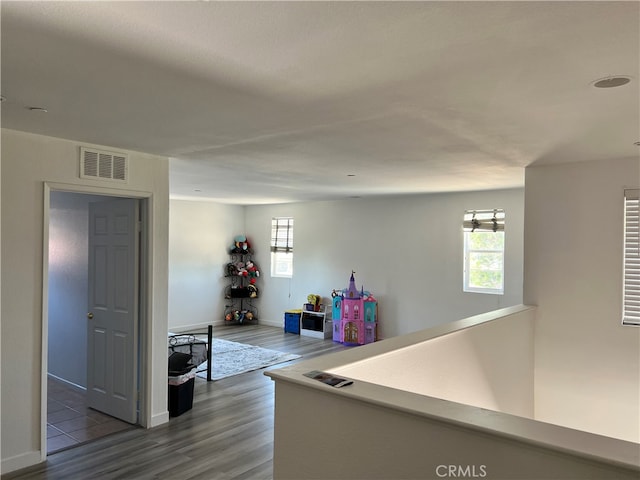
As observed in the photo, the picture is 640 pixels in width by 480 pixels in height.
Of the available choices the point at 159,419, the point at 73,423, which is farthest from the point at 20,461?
the point at 159,419

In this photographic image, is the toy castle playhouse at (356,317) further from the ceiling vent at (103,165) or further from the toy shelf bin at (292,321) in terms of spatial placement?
the ceiling vent at (103,165)

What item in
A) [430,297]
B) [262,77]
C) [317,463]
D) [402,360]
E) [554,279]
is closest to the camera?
[317,463]

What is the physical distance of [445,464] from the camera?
161 cm

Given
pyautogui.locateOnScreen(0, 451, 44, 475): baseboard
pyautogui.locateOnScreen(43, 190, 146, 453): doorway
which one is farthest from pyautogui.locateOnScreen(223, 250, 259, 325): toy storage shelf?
pyautogui.locateOnScreen(0, 451, 44, 475): baseboard

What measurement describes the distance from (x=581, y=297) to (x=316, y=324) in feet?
16.1

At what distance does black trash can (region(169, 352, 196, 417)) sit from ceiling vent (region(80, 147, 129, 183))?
1.91m

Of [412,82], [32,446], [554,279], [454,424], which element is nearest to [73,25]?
[412,82]

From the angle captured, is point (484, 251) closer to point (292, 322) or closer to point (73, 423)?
point (292, 322)

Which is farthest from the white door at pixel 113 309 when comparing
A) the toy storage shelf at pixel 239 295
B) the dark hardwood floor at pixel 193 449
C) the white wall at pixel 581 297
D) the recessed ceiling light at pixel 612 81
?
the toy storage shelf at pixel 239 295

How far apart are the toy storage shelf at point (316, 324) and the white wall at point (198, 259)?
1.97 meters

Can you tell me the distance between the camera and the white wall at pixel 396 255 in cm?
670

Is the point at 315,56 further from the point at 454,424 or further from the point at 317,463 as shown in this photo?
Result: the point at 317,463

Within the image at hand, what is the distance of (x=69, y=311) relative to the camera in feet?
17.0

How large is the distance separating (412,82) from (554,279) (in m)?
3.08
